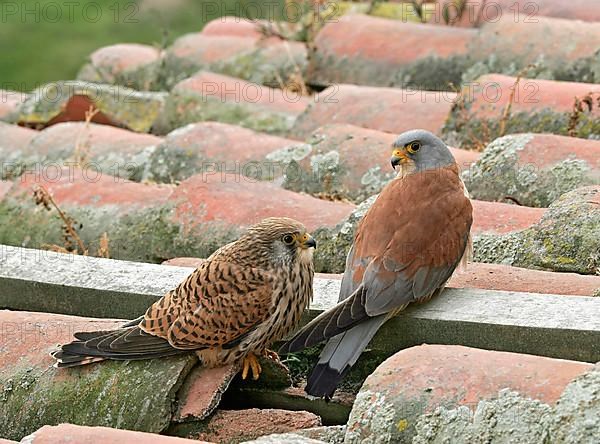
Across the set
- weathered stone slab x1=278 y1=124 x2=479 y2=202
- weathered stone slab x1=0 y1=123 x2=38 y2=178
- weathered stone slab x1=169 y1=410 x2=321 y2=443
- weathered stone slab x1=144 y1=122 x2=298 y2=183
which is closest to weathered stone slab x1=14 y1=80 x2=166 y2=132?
weathered stone slab x1=0 y1=123 x2=38 y2=178

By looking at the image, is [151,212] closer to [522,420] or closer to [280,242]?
[280,242]

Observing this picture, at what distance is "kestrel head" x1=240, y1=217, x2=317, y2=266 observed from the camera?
125 inches

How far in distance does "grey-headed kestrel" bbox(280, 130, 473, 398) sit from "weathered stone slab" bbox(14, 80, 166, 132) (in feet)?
7.61

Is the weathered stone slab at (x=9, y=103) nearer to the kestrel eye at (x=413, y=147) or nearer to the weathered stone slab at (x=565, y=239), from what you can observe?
the kestrel eye at (x=413, y=147)

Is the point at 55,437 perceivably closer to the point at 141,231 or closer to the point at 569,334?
the point at 569,334

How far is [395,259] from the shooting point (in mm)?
3330

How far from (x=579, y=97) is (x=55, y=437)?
2.61m

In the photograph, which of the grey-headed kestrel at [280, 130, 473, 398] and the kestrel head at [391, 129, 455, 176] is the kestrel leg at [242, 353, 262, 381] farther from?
the kestrel head at [391, 129, 455, 176]

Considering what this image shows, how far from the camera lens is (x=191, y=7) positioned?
13.1 m

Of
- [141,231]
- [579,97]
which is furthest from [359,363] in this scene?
[579,97]

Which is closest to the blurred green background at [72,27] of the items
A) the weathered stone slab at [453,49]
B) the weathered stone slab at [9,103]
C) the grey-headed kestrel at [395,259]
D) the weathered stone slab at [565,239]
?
the weathered stone slab at [9,103]

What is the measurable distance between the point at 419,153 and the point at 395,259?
0.56 m

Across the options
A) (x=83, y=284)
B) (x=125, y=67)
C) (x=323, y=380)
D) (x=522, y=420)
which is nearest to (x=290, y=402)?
(x=323, y=380)

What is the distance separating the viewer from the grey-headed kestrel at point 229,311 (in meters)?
2.97
